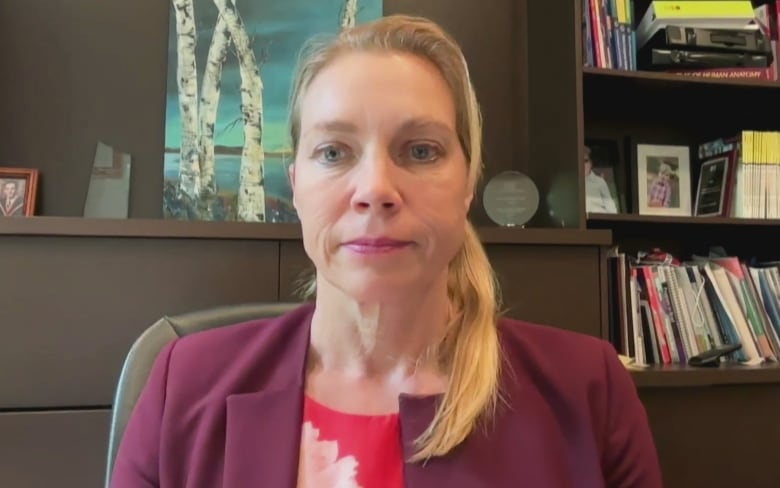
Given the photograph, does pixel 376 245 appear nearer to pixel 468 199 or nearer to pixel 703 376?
pixel 468 199

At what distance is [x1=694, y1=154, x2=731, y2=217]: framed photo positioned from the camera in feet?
6.12

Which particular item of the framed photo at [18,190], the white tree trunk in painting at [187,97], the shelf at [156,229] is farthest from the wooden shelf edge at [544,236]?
the framed photo at [18,190]

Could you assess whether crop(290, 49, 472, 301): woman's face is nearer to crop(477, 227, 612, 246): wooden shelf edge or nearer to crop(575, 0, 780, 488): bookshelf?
crop(477, 227, 612, 246): wooden shelf edge

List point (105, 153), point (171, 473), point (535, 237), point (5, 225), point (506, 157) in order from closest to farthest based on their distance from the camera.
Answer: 1. point (171, 473)
2. point (5, 225)
3. point (535, 237)
4. point (105, 153)
5. point (506, 157)

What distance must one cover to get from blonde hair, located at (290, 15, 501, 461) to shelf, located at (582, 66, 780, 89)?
2.86ft

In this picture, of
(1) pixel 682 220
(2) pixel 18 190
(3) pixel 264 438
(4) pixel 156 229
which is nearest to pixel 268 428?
(3) pixel 264 438

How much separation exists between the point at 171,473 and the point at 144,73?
121 centimetres

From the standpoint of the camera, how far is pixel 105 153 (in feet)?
5.48

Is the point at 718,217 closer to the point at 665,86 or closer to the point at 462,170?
the point at 665,86

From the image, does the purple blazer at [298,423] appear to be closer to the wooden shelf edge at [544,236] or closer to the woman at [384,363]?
the woman at [384,363]

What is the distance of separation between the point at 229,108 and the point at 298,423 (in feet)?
3.59

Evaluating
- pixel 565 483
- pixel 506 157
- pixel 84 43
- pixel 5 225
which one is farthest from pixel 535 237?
pixel 84 43

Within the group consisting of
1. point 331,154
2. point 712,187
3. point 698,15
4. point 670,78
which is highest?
point 698,15

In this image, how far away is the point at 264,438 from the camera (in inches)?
31.1
